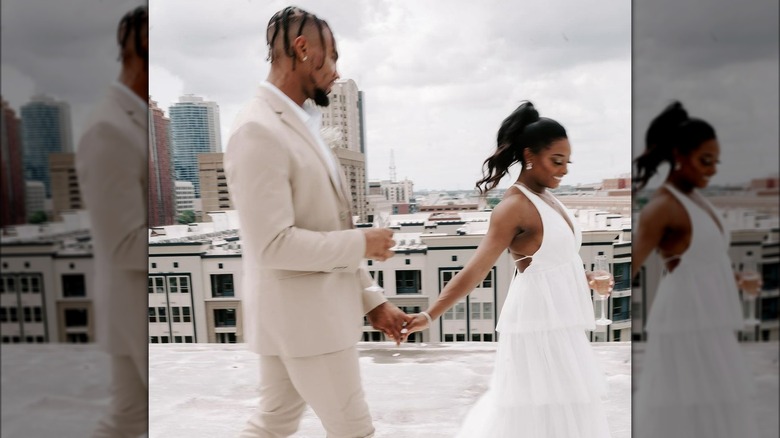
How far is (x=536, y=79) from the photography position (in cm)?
243

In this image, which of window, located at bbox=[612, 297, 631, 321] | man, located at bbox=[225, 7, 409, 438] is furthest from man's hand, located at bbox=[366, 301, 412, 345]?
window, located at bbox=[612, 297, 631, 321]

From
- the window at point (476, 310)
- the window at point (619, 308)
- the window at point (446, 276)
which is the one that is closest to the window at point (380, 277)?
the window at point (446, 276)

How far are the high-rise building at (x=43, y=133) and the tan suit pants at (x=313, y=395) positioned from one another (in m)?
1.31

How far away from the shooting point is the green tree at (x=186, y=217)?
8.48 ft

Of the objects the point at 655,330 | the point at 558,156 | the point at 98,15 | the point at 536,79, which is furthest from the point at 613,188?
the point at 98,15

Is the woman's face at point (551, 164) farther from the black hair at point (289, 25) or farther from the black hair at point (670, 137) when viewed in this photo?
the black hair at point (670, 137)

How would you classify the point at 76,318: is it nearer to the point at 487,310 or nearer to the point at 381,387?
the point at 487,310

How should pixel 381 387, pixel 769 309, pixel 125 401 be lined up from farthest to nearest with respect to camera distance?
pixel 381 387 → pixel 125 401 → pixel 769 309

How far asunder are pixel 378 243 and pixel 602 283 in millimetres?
1021

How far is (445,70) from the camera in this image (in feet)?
8.15

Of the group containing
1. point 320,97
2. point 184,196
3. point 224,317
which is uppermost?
point 320,97

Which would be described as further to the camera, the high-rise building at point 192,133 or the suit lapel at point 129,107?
the high-rise building at point 192,133

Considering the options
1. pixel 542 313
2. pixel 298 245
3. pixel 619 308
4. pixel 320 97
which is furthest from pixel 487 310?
pixel 320 97

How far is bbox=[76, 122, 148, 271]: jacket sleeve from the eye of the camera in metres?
0.85
